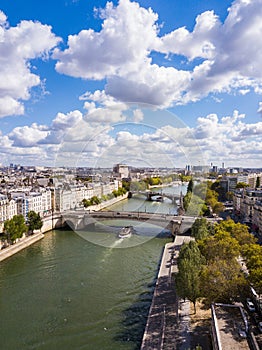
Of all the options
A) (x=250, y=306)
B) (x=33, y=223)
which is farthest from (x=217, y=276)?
(x=33, y=223)

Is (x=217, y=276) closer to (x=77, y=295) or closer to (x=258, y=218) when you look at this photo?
(x=77, y=295)

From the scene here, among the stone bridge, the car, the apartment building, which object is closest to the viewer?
the car

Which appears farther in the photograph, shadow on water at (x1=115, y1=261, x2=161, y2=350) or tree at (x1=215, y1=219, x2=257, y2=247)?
tree at (x1=215, y1=219, x2=257, y2=247)

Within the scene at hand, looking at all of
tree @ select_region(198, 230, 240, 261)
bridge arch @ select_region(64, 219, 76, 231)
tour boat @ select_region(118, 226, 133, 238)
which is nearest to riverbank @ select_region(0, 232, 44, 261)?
bridge arch @ select_region(64, 219, 76, 231)

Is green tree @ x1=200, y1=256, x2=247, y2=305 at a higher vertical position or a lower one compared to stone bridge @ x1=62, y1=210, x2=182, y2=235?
higher

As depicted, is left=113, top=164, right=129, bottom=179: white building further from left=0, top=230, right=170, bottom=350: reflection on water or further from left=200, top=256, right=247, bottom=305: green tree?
left=200, top=256, right=247, bottom=305: green tree

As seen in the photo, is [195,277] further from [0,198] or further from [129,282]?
[0,198]

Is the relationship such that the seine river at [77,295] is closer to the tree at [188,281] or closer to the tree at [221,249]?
the tree at [188,281]

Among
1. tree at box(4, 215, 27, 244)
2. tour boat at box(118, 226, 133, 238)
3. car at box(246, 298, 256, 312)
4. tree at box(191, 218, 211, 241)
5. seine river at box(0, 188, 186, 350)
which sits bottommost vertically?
seine river at box(0, 188, 186, 350)
